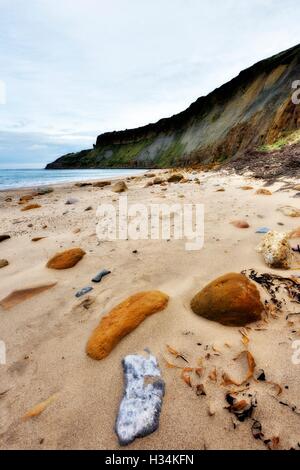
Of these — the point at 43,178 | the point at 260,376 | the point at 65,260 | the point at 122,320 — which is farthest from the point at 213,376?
the point at 43,178

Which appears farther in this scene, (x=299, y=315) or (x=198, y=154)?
(x=198, y=154)

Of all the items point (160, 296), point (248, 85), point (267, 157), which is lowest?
point (160, 296)

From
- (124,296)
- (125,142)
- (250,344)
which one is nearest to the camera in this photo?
(250,344)

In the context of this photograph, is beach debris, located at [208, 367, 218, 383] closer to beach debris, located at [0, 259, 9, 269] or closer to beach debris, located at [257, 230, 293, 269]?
beach debris, located at [257, 230, 293, 269]

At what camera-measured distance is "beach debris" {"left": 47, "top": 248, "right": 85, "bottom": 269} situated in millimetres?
2602

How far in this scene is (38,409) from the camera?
1153mm

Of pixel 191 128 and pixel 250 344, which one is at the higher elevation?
pixel 191 128

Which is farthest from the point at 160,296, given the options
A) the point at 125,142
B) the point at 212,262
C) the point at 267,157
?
the point at 125,142

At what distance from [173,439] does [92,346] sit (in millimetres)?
652

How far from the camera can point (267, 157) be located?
8766 millimetres

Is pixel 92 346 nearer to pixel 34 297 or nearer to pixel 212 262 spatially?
pixel 34 297

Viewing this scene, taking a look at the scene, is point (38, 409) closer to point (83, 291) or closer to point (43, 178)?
point (83, 291)

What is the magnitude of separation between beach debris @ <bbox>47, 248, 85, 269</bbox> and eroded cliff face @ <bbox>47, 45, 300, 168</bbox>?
12253mm

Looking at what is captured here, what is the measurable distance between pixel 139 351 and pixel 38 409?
1.80ft
